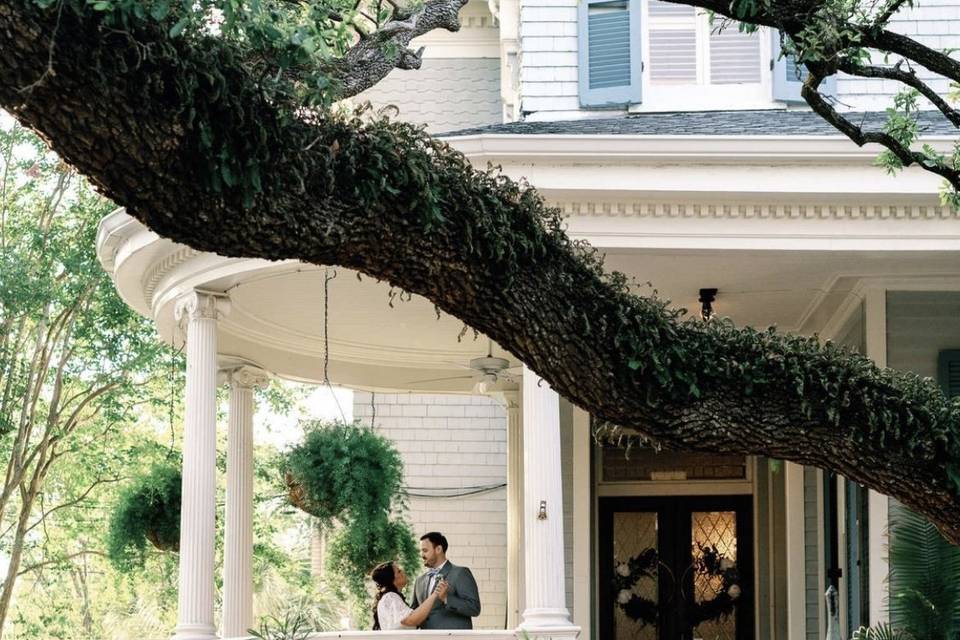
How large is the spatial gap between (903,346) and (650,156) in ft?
8.65

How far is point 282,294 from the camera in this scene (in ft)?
42.0

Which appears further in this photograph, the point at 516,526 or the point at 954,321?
the point at 516,526

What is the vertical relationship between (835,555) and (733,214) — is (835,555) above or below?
below

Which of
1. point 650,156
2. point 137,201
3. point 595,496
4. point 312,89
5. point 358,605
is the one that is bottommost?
point 358,605

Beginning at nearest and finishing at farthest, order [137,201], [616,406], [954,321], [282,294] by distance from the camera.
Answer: [137,201], [616,406], [954,321], [282,294]

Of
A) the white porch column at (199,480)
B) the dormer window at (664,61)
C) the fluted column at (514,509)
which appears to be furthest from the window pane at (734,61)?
the white porch column at (199,480)

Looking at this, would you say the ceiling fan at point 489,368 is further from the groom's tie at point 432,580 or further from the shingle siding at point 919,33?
the shingle siding at point 919,33

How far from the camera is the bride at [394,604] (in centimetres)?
1113

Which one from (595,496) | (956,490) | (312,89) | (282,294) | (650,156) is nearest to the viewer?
(312,89)

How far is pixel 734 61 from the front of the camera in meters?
13.6

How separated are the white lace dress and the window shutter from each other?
14.8ft

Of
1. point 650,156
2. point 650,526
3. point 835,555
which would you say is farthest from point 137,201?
point 650,526

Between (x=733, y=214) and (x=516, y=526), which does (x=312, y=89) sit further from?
(x=516, y=526)

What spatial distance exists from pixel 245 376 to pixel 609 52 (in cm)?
445
